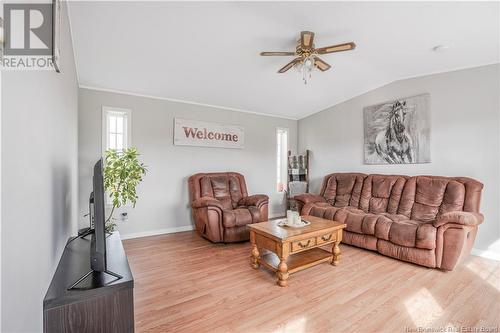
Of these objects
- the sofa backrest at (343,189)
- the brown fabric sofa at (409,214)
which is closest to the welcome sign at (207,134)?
the brown fabric sofa at (409,214)

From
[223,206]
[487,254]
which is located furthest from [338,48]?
[487,254]

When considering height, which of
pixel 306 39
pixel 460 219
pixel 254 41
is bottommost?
pixel 460 219

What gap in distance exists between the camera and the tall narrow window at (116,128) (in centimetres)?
372

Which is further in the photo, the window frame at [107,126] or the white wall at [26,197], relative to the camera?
the window frame at [107,126]

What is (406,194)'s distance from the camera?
141 inches

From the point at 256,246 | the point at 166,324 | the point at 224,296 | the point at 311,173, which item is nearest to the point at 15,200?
the point at 166,324

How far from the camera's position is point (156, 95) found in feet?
13.3

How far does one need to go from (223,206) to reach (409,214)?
274 cm

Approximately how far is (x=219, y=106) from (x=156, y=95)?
45.7 inches

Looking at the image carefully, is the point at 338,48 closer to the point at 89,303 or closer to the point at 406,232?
the point at 406,232

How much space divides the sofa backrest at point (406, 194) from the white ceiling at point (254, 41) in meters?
1.63

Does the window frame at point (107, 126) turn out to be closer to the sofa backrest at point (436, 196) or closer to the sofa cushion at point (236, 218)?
the sofa cushion at point (236, 218)

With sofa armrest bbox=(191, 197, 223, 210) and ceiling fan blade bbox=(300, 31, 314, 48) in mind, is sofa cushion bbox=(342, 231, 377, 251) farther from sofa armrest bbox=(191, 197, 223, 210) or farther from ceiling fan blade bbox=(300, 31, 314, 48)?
ceiling fan blade bbox=(300, 31, 314, 48)

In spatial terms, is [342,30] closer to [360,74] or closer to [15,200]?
[360,74]
